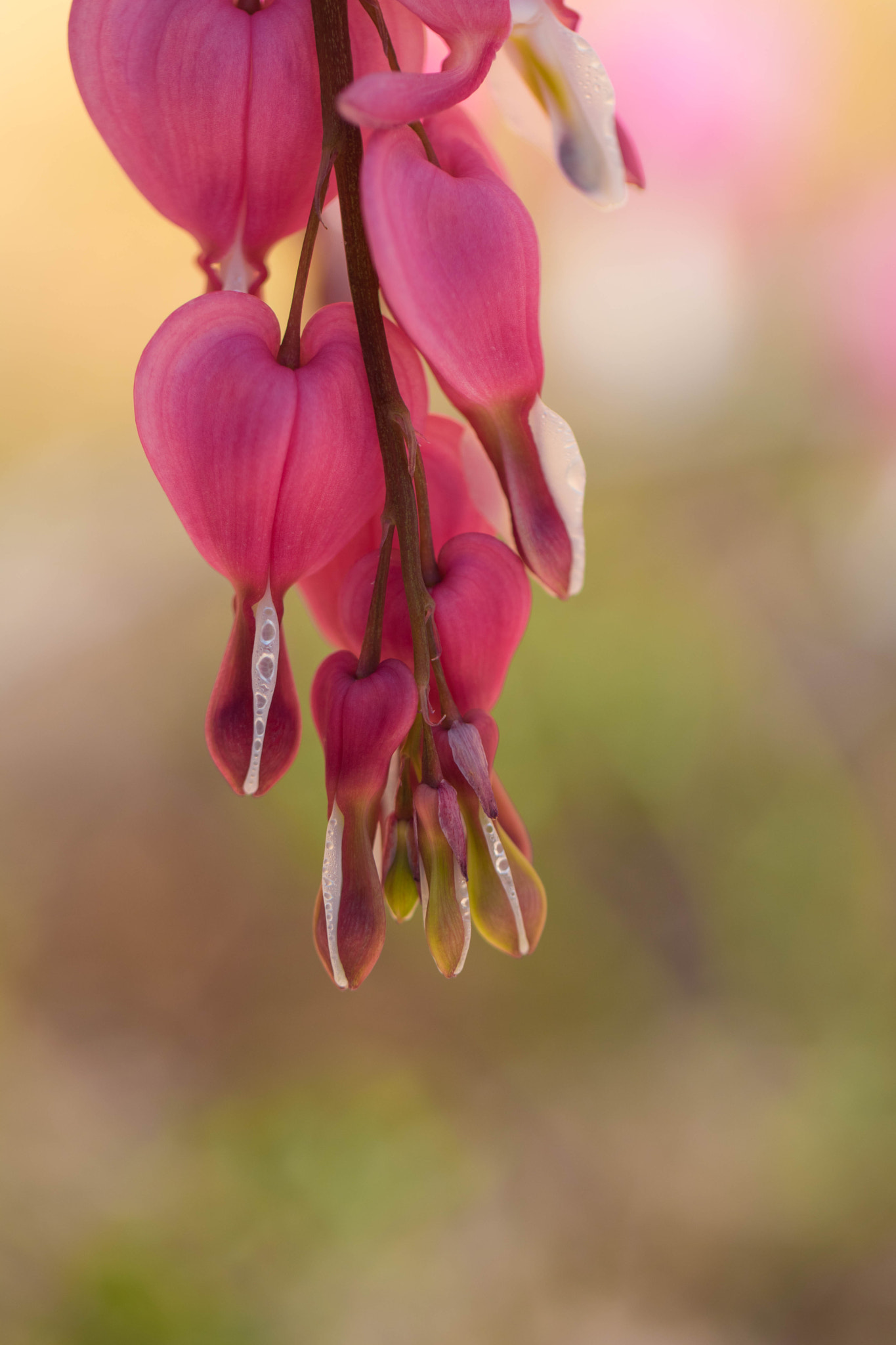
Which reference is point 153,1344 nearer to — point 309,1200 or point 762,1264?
point 309,1200

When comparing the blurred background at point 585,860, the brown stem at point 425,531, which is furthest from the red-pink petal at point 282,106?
the blurred background at point 585,860

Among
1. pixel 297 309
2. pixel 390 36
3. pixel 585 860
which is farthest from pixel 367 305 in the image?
pixel 585 860

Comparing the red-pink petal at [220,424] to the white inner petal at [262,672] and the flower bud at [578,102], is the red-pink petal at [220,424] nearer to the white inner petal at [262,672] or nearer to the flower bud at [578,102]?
the white inner petal at [262,672]

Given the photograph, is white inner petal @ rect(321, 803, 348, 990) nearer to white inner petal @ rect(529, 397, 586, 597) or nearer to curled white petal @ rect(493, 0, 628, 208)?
white inner petal @ rect(529, 397, 586, 597)

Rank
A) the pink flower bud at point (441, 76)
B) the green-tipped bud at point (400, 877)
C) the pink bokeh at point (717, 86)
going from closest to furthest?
the pink flower bud at point (441, 76) < the green-tipped bud at point (400, 877) < the pink bokeh at point (717, 86)

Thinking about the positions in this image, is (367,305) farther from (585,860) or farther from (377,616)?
(585,860)

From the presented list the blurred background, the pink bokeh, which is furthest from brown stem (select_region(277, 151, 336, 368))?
the pink bokeh
